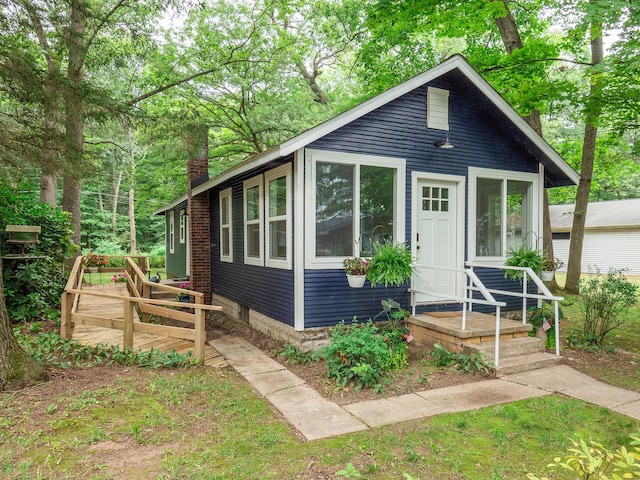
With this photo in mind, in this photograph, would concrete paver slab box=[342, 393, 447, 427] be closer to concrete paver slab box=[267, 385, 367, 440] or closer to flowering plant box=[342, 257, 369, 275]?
concrete paver slab box=[267, 385, 367, 440]

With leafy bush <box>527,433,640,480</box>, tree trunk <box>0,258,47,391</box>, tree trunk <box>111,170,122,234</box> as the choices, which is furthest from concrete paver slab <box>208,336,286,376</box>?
tree trunk <box>111,170,122,234</box>

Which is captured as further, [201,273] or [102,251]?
[102,251]

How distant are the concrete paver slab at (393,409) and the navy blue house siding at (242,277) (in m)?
2.06

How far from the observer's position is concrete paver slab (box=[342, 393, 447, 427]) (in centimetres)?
383

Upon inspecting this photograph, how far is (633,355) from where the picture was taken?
6.02 m

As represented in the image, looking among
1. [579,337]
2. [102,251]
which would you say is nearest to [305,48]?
[579,337]

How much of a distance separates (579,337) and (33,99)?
8865 mm

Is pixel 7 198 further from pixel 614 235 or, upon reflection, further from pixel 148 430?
pixel 614 235

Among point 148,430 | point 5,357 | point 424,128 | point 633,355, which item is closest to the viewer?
point 148,430

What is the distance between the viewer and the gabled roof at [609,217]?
1802cm

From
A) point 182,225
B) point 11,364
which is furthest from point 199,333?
point 182,225

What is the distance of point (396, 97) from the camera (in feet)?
20.0

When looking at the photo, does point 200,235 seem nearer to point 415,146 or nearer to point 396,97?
point 415,146

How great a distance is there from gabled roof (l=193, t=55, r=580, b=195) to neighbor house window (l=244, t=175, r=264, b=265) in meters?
0.48
